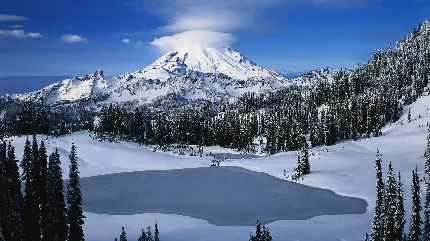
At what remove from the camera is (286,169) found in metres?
88.9

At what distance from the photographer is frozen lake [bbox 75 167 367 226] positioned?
57812 mm

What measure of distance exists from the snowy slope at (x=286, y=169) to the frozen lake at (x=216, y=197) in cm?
278

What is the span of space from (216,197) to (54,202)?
3540 cm

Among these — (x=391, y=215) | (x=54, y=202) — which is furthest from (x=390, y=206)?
(x=54, y=202)

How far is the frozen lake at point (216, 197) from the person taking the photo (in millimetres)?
57812

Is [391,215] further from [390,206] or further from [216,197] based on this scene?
[216,197]

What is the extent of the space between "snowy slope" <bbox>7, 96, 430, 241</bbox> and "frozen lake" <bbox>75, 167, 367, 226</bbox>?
2.78 metres

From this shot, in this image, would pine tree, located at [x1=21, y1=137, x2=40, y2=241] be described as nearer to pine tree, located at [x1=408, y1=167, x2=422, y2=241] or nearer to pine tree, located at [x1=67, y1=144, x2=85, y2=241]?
pine tree, located at [x1=67, y1=144, x2=85, y2=241]

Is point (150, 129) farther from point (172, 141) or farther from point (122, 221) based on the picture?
point (122, 221)

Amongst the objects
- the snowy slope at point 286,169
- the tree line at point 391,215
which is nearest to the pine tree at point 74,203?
the snowy slope at point 286,169

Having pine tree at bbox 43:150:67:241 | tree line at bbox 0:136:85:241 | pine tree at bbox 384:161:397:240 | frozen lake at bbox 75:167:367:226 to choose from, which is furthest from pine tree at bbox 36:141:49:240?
pine tree at bbox 384:161:397:240

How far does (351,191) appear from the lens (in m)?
67.9

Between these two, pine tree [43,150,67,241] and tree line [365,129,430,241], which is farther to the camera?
tree line [365,129,430,241]

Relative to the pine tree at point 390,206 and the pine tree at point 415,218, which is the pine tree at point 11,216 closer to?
the pine tree at point 390,206
